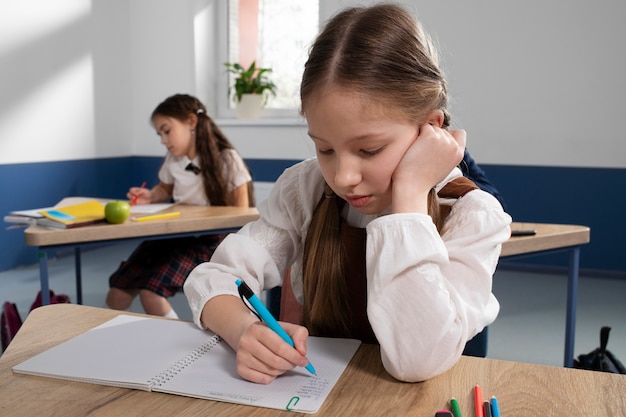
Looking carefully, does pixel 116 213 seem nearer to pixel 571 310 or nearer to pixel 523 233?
pixel 523 233

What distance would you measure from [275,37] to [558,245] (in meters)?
3.25

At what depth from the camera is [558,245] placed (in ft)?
5.91

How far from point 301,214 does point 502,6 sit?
3148 millimetres

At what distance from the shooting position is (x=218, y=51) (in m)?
4.70

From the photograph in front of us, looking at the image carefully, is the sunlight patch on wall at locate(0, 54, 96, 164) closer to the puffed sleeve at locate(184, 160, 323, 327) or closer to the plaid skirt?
the plaid skirt

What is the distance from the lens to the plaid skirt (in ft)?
7.78

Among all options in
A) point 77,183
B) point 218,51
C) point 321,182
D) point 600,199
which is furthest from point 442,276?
point 218,51

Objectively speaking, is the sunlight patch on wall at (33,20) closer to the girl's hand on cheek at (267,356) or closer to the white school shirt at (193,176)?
the white school shirt at (193,176)

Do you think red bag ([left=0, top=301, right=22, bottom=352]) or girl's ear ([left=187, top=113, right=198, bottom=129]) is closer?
red bag ([left=0, top=301, right=22, bottom=352])

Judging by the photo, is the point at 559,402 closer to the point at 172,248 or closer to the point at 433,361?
the point at 433,361

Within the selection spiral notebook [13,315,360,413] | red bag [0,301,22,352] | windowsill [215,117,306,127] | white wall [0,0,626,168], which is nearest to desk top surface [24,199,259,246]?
red bag [0,301,22,352]

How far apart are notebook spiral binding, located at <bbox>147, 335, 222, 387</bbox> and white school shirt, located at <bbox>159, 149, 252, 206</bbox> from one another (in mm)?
1882

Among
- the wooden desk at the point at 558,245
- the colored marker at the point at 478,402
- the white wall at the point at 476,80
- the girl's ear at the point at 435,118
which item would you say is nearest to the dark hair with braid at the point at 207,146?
the white wall at the point at 476,80

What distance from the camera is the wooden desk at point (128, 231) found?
178 centimetres
